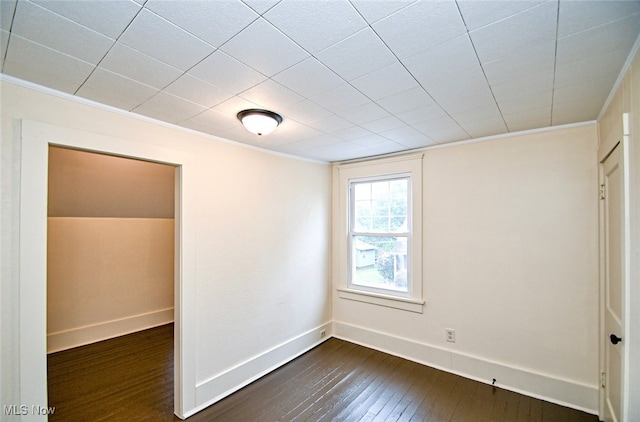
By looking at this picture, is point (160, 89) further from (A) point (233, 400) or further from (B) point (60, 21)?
(A) point (233, 400)

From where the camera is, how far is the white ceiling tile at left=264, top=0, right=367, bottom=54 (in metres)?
1.04

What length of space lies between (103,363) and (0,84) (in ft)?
9.82

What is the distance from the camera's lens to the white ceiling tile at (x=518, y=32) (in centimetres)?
109

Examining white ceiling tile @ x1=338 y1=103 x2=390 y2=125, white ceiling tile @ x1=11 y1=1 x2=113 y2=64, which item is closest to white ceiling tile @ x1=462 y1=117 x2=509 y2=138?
white ceiling tile @ x1=338 y1=103 x2=390 y2=125

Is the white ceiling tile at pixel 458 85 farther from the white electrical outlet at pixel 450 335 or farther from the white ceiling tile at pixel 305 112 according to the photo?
the white electrical outlet at pixel 450 335

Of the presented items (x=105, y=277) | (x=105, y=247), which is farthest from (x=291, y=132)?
(x=105, y=277)

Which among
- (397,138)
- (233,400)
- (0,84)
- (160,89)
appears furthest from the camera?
(397,138)

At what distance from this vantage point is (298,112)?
2068mm

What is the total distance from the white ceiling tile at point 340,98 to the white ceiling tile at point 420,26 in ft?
1.49

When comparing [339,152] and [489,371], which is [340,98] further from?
[489,371]

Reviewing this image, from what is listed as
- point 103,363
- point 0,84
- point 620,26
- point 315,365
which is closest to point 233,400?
point 315,365

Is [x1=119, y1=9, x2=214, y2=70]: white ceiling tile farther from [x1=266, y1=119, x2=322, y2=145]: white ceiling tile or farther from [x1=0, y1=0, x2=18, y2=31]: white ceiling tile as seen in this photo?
[x1=266, y1=119, x2=322, y2=145]: white ceiling tile

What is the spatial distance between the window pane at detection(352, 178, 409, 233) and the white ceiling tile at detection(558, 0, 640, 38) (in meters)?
2.28

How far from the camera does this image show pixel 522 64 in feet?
4.75
